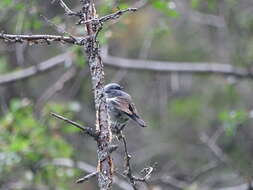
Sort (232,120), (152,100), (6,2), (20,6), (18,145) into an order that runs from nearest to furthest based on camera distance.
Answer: (6,2)
(20,6)
(18,145)
(232,120)
(152,100)

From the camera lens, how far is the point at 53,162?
7.61 metres

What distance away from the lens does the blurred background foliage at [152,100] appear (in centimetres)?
739

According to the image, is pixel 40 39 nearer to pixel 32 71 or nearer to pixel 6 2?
pixel 6 2

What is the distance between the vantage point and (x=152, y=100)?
11.3m

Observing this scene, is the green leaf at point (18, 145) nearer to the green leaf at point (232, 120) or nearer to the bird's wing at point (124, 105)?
the green leaf at point (232, 120)

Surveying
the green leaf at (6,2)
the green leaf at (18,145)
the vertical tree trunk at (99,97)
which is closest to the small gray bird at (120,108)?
the vertical tree trunk at (99,97)

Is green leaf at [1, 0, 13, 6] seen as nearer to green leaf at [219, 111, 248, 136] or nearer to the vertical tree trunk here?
green leaf at [219, 111, 248, 136]

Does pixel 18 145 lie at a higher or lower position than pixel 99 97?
lower

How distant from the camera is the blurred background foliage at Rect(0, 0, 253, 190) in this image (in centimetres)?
739

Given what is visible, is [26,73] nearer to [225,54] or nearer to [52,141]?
[52,141]

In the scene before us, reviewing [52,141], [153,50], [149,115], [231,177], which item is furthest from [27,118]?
[153,50]

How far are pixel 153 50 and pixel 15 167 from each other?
529cm

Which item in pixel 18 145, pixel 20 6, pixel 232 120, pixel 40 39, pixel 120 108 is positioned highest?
pixel 20 6

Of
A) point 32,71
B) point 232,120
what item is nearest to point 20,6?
point 32,71
